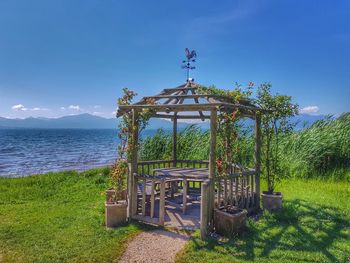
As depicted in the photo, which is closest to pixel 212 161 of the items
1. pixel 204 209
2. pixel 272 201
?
pixel 204 209

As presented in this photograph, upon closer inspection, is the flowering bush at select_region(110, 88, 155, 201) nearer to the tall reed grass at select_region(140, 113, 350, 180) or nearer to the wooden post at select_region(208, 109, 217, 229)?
the wooden post at select_region(208, 109, 217, 229)

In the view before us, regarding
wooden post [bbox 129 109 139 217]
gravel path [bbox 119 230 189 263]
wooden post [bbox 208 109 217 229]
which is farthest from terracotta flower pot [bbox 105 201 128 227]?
Result: wooden post [bbox 208 109 217 229]

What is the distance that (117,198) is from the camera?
24.5 ft

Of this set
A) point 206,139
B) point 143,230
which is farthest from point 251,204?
point 206,139

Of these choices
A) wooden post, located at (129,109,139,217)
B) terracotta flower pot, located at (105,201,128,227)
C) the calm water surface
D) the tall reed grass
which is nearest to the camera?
terracotta flower pot, located at (105,201,128,227)

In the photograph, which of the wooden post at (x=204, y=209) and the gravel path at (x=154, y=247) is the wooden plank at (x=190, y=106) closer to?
the wooden post at (x=204, y=209)

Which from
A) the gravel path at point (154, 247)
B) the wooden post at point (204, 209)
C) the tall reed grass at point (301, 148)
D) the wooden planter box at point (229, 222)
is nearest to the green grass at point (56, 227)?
the gravel path at point (154, 247)

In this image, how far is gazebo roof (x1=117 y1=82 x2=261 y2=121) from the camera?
21.1 feet

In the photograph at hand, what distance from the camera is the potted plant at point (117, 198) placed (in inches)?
262

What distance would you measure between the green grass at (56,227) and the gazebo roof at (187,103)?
2.64 m

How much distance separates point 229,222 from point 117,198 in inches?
114

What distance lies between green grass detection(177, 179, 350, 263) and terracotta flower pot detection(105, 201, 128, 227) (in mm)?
1732

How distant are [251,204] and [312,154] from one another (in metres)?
6.30

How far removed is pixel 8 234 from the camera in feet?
20.4
